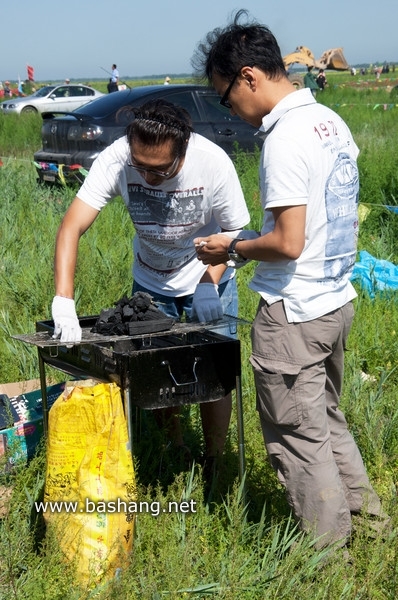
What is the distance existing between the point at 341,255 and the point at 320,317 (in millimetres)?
217

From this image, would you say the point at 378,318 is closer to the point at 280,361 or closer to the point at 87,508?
the point at 280,361

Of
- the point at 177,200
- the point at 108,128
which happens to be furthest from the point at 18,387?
the point at 108,128

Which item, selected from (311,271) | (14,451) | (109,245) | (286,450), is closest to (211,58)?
(311,271)

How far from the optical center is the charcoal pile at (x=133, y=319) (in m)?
2.88

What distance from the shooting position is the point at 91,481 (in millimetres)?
2664

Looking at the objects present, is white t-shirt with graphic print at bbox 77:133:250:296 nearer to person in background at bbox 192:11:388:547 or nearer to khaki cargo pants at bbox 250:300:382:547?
person in background at bbox 192:11:388:547

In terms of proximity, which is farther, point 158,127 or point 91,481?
point 158,127

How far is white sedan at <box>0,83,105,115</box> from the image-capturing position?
2472 centimetres

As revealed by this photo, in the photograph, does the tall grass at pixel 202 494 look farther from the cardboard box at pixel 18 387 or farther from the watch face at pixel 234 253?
the watch face at pixel 234 253

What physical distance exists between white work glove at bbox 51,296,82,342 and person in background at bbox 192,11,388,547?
532 mm

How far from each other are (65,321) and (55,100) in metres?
23.3

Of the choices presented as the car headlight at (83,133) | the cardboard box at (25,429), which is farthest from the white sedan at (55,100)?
the cardboard box at (25,429)

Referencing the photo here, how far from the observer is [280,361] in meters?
2.66

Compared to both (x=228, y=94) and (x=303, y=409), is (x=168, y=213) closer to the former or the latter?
(x=228, y=94)
